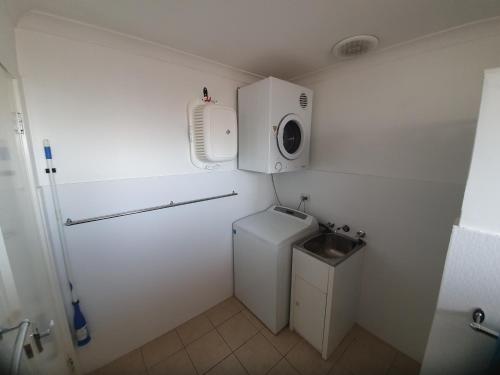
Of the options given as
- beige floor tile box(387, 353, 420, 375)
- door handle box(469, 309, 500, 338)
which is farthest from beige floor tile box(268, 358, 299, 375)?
door handle box(469, 309, 500, 338)

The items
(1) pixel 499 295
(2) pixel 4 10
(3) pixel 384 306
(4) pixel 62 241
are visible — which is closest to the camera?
(1) pixel 499 295

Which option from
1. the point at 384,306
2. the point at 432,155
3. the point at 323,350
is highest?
the point at 432,155

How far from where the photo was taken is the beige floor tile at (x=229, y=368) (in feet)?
5.10

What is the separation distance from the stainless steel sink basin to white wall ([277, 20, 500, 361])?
135 millimetres

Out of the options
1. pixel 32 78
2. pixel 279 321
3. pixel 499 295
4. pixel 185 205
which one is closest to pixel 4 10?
pixel 32 78

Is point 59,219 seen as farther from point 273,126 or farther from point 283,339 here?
point 283,339

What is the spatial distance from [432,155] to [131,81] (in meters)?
2.19

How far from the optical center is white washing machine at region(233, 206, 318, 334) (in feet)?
5.71

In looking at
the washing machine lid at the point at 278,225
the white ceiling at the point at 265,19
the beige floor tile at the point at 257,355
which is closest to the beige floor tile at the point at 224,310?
the beige floor tile at the point at 257,355

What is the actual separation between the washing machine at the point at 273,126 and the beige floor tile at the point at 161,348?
1.69 metres

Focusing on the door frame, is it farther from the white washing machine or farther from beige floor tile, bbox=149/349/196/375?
the white washing machine

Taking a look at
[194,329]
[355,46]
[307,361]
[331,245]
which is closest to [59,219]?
[194,329]

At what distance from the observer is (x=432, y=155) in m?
1.41

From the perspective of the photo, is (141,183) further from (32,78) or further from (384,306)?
(384,306)
